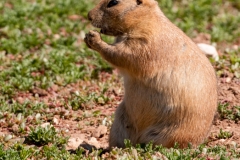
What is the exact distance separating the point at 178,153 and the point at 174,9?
694cm

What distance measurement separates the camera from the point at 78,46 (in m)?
10.7

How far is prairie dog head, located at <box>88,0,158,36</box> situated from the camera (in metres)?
6.70

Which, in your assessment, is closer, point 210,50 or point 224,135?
point 224,135

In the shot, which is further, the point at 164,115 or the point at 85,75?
the point at 85,75

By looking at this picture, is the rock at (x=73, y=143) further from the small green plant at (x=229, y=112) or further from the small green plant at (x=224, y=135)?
the small green plant at (x=229, y=112)

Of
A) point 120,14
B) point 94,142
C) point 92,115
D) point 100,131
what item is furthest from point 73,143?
point 120,14

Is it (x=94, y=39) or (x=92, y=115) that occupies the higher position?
(x=94, y=39)

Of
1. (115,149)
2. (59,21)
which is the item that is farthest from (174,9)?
(115,149)

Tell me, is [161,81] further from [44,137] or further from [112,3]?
[44,137]

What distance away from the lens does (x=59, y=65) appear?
31.5 ft

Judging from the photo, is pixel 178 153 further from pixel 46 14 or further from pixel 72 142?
pixel 46 14

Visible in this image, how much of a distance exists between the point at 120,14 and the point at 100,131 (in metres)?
1.73

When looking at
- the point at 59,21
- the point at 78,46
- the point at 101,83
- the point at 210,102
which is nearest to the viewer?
the point at 210,102

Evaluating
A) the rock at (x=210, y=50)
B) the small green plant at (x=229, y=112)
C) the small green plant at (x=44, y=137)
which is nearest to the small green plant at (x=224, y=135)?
the small green plant at (x=229, y=112)
